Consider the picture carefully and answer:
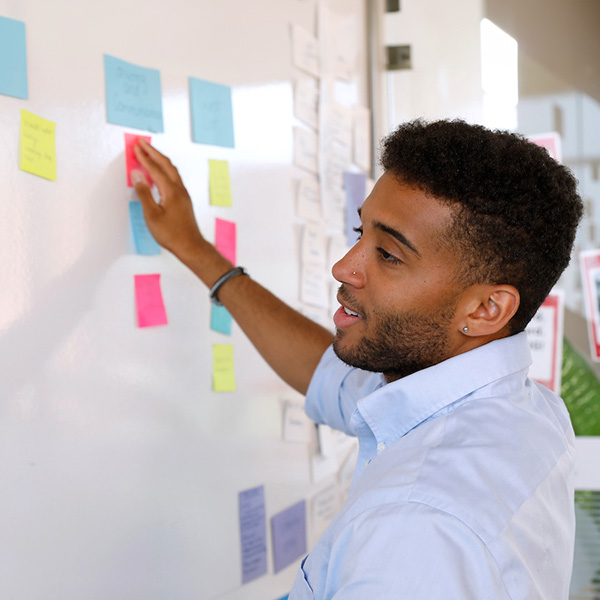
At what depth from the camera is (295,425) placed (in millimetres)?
1440

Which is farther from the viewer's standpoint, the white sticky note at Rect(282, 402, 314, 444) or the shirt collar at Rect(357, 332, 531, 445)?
the white sticky note at Rect(282, 402, 314, 444)

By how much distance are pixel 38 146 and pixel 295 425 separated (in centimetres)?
77

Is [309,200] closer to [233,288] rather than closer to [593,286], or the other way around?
[233,288]

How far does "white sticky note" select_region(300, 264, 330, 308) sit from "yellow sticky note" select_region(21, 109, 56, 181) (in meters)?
0.66

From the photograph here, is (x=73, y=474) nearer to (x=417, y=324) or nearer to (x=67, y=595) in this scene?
(x=67, y=595)

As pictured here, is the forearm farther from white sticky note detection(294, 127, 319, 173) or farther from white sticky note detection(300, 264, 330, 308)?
white sticky note detection(294, 127, 319, 173)

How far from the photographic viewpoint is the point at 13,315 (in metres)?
0.89

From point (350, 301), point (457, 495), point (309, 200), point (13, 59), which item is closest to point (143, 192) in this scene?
point (13, 59)

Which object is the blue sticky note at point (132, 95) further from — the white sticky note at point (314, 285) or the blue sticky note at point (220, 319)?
the white sticky note at point (314, 285)

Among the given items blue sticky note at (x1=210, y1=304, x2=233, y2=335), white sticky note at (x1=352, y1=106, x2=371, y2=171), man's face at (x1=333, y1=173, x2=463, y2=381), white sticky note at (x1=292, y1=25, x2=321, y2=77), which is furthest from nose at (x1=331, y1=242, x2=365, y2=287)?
white sticky note at (x1=352, y1=106, x2=371, y2=171)

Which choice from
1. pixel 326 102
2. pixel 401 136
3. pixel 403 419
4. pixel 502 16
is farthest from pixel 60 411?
pixel 502 16

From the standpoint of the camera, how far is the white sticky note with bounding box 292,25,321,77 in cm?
145

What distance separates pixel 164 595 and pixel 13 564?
0.30m

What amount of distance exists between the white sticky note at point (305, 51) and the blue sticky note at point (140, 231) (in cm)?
57
